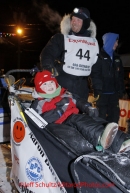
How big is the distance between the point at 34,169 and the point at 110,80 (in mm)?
2295

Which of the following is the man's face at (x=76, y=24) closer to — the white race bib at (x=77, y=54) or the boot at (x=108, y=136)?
the white race bib at (x=77, y=54)

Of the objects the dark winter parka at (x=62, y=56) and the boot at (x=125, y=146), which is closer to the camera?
the boot at (x=125, y=146)

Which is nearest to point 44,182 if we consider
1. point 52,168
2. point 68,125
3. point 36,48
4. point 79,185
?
point 52,168

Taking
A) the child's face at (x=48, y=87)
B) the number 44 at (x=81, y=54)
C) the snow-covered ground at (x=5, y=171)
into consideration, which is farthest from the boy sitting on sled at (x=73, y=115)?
the snow-covered ground at (x=5, y=171)

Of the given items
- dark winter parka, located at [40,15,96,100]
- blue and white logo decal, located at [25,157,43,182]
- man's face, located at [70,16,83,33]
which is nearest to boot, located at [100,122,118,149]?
blue and white logo decal, located at [25,157,43,182]

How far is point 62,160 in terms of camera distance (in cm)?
191

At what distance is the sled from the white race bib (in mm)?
958

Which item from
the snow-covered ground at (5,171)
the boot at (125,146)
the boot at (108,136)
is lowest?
the snow-covered ground at (5,171)

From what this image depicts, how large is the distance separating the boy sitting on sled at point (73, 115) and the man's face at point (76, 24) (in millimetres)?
797

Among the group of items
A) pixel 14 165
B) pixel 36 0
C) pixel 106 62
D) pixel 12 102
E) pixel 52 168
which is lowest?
pixel 14 165

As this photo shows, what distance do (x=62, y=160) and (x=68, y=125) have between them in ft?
1.62

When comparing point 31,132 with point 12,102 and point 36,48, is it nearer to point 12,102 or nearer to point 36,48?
point 12,102

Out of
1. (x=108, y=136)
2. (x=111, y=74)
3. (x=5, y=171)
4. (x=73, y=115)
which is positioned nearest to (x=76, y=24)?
(x=111, y=74)

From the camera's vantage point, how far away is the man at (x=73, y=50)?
3.23 m
